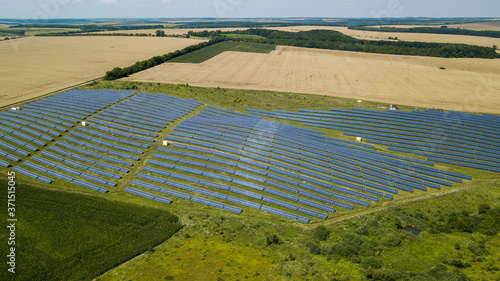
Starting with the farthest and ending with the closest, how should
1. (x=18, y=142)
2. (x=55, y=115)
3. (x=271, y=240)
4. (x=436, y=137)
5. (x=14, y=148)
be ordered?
1. (x=55, y=115)
2. (x=436, y=137)
3. (x=18, y=142)
4. (x=14, y=148)
5. (x=271, y=240)

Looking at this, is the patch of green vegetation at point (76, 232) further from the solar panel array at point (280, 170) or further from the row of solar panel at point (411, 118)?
the row of solar panel at point (411, 118)

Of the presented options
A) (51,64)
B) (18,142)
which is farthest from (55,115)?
(51,64)

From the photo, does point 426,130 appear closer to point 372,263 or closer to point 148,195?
point 372,263

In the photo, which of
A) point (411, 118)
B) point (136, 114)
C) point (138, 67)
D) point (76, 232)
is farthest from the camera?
point (138, 67)

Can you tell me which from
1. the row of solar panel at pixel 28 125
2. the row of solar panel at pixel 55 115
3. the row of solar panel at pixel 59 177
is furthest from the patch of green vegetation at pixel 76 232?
the row of solar panel at pixel 55 115

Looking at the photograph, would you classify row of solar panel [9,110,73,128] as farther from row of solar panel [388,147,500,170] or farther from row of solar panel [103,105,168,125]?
row of solar panel [388,147,500,170]

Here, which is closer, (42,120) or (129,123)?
(42,120)

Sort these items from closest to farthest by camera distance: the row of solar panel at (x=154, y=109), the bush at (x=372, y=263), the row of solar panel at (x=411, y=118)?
1. the bush at (x=372, y=263)
2. the row of solar panel at (x=411, y=118)
3. the row of solar panel at (x=154, y=109)
